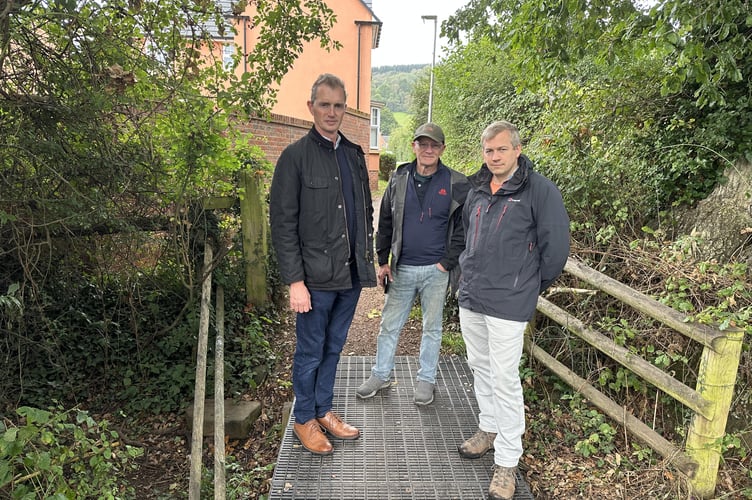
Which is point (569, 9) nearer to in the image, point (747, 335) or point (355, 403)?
point (747, 335)

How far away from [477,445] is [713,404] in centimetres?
135

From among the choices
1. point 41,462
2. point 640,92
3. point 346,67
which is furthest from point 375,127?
point 41,462

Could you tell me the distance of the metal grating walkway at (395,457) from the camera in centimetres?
269

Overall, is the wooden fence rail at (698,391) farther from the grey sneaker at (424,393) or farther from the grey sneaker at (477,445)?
the grey sneaker at (424,393)

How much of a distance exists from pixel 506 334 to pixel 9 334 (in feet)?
12.4

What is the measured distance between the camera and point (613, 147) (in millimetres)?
4637

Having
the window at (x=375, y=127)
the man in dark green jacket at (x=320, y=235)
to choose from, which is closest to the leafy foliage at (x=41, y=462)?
the man in dark green jacket at (x=320, y=235)

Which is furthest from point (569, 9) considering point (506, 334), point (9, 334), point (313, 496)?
point (9, 334)

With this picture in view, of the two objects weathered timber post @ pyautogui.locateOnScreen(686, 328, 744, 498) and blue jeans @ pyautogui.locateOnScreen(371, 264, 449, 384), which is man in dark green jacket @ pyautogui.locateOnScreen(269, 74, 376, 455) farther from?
weathered timber post @ pyautogui.locateOnScreen(686, 328, 744, 498)

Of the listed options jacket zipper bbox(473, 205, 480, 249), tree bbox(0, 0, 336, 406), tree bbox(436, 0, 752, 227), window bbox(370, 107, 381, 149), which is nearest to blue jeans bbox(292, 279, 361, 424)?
jacket zipper bbox(473, 205, 480, 249)

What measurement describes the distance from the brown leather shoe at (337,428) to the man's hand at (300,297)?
89 cm

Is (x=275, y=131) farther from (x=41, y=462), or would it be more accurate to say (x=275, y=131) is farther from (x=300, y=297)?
(x=41, y=462)

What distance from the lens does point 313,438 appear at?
9.81 feet

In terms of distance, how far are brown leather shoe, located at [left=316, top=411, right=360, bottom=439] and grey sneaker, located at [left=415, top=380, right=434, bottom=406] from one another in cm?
61
